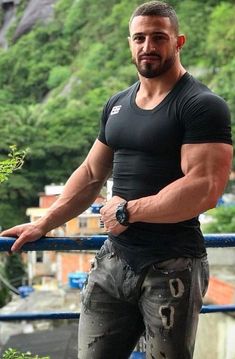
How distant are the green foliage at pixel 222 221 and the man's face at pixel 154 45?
15.4 m

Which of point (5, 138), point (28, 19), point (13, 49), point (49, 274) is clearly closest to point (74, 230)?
point (49, 274)

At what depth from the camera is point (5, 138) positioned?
27062 millimetres

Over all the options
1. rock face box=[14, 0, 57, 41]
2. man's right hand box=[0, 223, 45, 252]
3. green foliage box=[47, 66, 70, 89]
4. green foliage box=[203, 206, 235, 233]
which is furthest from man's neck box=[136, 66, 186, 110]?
rock face box=[14, 0, 57, 41]

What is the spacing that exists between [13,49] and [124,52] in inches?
580

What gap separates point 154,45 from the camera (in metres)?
1.44

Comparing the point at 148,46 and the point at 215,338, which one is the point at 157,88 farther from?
the point at 215,338

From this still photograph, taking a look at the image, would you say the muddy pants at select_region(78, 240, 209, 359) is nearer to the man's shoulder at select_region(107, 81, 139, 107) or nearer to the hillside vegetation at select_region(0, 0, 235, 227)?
the man's shoulder at select_region(107, 81, 139, 107)

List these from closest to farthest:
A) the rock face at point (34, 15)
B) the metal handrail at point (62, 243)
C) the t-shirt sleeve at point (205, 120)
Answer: the t-shirt sleeve at point (205, 120)
the metal handrail at point (62, 243)
the rock face at point (34, 15)

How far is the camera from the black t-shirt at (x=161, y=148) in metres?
1.35

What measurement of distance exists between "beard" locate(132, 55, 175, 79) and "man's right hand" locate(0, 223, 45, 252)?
51cm

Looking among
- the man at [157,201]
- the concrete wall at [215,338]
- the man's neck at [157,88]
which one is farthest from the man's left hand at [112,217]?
the concrete wall at [215,338]

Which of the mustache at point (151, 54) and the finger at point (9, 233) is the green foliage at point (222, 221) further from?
the mustache at point (151, 54)

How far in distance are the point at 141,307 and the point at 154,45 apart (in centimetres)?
61

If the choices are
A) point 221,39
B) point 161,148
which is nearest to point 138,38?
point 161,148
